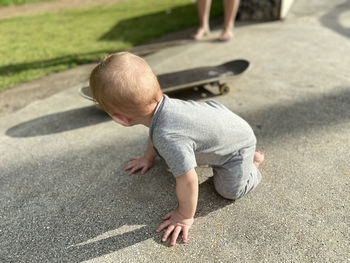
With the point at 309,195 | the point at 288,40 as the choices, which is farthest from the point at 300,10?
the point at 309,195

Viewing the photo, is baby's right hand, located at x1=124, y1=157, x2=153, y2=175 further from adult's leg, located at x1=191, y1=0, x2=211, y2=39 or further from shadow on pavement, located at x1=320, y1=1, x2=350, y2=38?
shadow on pavement, located at x1=320, y1=1, x2=350, y2=38

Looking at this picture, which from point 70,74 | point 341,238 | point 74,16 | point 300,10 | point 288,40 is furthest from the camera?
point 74,16

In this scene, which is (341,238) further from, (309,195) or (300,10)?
(300,10)

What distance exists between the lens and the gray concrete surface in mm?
1428

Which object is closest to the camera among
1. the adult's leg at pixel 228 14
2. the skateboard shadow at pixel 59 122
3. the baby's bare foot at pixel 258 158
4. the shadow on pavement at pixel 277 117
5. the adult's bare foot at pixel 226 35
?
the baby's bare foot at pixel 258 158

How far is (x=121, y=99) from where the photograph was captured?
129 cm

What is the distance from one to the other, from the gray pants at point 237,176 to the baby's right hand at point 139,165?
478 millimetres

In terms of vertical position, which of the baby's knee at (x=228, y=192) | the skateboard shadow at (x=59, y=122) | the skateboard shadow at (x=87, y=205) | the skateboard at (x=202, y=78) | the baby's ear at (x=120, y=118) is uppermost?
the baby's ear at (x=120, y=118)

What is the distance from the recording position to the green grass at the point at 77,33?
11.8 ft

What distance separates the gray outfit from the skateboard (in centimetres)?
87

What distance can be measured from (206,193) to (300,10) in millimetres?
4280

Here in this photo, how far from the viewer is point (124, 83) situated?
1256 mm

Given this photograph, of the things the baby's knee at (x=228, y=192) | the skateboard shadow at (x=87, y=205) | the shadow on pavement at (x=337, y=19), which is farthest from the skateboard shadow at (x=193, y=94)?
the shadow on pavement at (x=337, y=19)

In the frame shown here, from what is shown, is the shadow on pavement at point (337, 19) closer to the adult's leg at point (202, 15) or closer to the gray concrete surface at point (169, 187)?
the gray concrete surface at point (169, 187)
